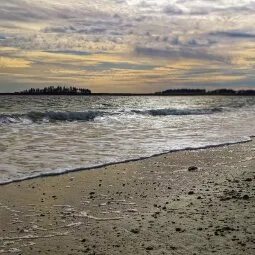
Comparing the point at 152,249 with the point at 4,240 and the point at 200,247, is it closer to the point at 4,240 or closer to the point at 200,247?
the point at 200,247

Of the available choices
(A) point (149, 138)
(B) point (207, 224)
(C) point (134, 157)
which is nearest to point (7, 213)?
(B) point (207, 224)

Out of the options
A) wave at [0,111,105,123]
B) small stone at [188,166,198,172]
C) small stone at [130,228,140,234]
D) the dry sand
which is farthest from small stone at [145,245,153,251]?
wave at [0,111,105,123]

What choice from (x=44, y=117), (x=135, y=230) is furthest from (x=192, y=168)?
(x=44, y=117)

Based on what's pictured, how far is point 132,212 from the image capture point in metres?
5.98

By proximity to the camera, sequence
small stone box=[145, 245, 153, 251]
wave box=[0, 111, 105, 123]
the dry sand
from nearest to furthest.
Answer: small stone box=[145, 245, 153, 251]
the dry sand
wave box=[0, 111, 105, 123]

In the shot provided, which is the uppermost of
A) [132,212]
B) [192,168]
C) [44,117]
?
[44,117]

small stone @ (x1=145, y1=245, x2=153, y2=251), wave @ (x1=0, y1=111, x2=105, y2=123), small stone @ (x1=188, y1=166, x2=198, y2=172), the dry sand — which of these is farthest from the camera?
wave @ (x1=0, y1=111, x2=105, y2=123)

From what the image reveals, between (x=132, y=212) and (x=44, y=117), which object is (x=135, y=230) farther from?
(x=44, y=117)

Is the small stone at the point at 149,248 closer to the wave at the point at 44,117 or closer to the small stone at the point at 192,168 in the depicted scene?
the small stone at the point at 192,168

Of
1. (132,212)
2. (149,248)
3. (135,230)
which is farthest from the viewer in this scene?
(132,212)

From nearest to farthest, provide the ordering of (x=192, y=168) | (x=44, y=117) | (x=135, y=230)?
(x=135, y=230) → (x=192, y=168) → (x=44, y=117)

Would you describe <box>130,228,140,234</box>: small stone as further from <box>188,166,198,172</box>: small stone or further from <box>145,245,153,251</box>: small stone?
<box>188,166,198,172</box>: small stone

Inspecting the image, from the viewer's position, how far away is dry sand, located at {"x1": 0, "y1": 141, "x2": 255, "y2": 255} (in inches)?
182

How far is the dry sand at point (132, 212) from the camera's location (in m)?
4.62
